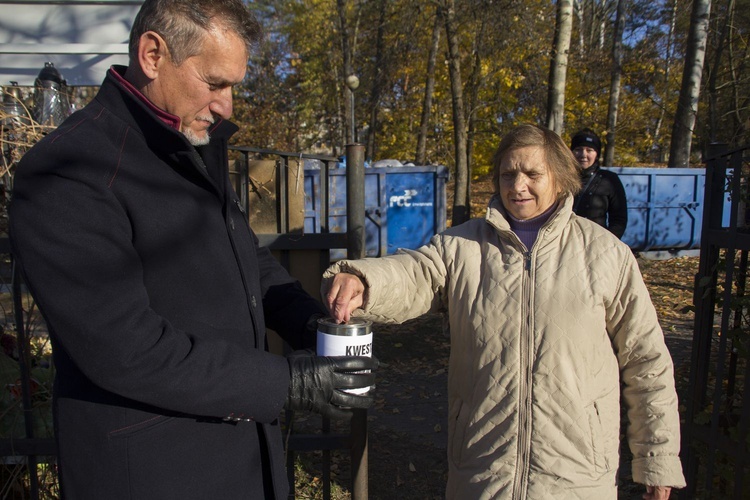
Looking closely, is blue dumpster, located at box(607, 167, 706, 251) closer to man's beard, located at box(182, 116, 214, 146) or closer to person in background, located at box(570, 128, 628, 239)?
person in background, located at box(570, 128, 628, 239)

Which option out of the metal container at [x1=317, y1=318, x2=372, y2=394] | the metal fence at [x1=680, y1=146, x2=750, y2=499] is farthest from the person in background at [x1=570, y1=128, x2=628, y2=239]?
the metal container at [x1=317, y1=318, x2=372, y2=394]

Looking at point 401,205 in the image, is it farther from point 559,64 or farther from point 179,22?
point 179,22

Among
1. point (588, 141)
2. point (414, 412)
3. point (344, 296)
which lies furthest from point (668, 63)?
point (344, 296)

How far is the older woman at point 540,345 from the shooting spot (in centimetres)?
196

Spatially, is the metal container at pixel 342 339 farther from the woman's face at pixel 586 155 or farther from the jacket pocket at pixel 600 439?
the woman's face at pixel 586 155

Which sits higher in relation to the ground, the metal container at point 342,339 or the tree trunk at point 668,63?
the tree trunk at point 668,63

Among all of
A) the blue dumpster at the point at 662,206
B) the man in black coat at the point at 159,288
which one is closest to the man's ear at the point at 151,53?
the man in black coat at the point at 159,288

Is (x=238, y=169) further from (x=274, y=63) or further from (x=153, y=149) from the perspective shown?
(x=274, y=63)

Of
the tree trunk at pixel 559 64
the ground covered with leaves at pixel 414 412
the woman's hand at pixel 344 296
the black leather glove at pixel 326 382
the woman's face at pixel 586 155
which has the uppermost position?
the tree trunk at pixel 559 64

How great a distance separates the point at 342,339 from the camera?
1674 millimetres

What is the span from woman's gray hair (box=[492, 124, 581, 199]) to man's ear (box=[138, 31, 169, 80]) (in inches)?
50.8

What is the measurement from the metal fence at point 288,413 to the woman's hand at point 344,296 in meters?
0.68

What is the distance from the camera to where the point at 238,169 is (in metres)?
3.13

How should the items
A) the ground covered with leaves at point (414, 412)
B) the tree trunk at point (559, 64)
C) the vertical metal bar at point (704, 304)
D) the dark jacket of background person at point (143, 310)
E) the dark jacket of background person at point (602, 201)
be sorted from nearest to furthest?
1. the dark jacket of background person at point (143, 310)
2. the vertical metal bar at point (704, 304)
3. the ground covered with leaves at point (414, 412)
4. the dark jacket of background person at point (602, 201)
5. the tree trunk at point (559, 64)
